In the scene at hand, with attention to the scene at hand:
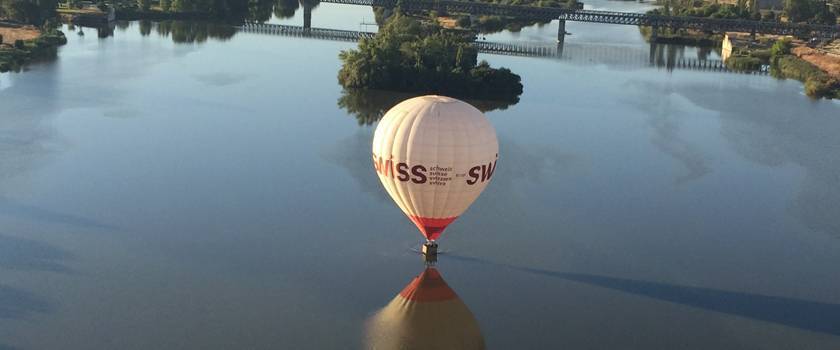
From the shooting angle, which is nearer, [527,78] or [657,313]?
[657,313]

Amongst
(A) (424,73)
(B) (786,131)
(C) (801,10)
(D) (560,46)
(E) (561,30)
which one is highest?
(C) (801,10)

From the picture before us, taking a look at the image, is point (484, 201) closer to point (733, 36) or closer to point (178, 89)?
point (178, 89)

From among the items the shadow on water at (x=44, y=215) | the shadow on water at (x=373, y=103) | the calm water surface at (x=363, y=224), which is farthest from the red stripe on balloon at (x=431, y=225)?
the shadow on water at (x=373, y=103)

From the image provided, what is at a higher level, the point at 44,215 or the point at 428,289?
the point at 44,215

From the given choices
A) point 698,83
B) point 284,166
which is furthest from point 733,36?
point 284,166

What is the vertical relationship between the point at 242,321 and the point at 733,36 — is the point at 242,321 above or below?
below

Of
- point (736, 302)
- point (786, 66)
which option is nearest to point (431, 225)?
point (736, 302)

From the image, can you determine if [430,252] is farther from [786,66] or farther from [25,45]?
[786,66]
